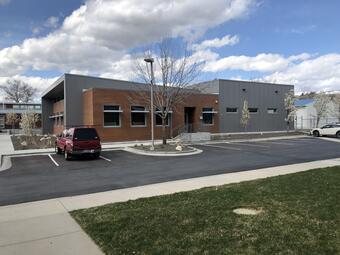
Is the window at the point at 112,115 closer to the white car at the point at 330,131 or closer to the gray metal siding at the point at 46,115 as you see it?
the gray metal siding at the point at 46,115

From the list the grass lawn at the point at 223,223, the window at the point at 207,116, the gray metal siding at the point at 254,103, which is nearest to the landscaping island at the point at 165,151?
the grass lawn at the point at 223,223

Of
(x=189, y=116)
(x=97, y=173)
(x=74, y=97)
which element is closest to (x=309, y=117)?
(x=189, y=116)

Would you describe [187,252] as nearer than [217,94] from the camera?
Yes

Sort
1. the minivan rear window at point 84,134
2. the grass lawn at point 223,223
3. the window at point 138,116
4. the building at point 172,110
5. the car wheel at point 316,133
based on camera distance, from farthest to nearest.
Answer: the car wheel at point 316,133
the window at point 138,116
the building at point 172,110
the minivan rear window at point 84,134
the grass lawn at point 223,223

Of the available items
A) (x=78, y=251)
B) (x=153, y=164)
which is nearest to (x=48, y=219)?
(x=78, y=251)

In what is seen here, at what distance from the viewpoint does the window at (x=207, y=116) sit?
35.1 m

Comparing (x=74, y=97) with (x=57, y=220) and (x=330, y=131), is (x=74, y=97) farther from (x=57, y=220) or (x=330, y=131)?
(x=330, y=131)

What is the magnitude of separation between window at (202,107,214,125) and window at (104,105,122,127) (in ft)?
32.5

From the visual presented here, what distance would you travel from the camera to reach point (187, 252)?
15.7ft

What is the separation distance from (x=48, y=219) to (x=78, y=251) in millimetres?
2156

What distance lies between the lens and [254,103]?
131ft

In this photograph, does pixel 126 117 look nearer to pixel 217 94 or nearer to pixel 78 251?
pixel 217 94

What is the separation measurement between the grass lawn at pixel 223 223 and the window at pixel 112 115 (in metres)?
20.8

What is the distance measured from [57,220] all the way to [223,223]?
339 cm
